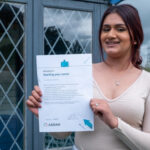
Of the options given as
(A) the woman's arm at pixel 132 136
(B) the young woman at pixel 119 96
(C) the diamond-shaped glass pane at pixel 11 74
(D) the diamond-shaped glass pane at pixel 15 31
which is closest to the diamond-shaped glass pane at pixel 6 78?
(C) the diamond-shaped glass pane at pixel 11 74

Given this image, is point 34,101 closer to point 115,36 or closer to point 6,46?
point 115,36

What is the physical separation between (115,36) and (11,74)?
2029 millimetres

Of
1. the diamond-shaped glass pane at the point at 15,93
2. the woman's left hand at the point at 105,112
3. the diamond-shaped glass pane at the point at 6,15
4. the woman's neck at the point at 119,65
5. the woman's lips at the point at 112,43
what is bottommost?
the diamond-shaped glass pane at the point at 15,93

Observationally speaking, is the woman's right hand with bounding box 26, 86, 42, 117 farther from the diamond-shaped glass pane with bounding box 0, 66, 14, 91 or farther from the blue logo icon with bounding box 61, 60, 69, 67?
the diamond-shaped glass pane with bounding box 0, 66, 14, 91

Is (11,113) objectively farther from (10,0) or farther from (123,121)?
(123,121)

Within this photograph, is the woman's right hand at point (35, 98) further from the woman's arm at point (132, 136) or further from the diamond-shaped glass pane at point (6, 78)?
the diamond-shaped glass pane at point (6, 78)

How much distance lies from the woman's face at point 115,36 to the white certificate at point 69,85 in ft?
0.35

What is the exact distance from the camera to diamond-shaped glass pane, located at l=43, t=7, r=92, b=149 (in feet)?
10.2

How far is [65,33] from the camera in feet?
10.6

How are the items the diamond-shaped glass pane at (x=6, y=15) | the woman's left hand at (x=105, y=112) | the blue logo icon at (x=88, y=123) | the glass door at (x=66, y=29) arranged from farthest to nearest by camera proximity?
the glass door at (x=66, y=29), the diamond-shaped glass pane at (x=6, y=15), the blue logo icon at (x=88, y=123), the woman's left hand at (x=105, y=112)

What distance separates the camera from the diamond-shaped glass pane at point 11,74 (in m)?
2.89

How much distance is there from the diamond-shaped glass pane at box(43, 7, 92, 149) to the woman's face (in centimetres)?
201

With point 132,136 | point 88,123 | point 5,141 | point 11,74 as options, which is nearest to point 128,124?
point 132,136

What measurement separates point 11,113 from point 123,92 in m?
2.11
